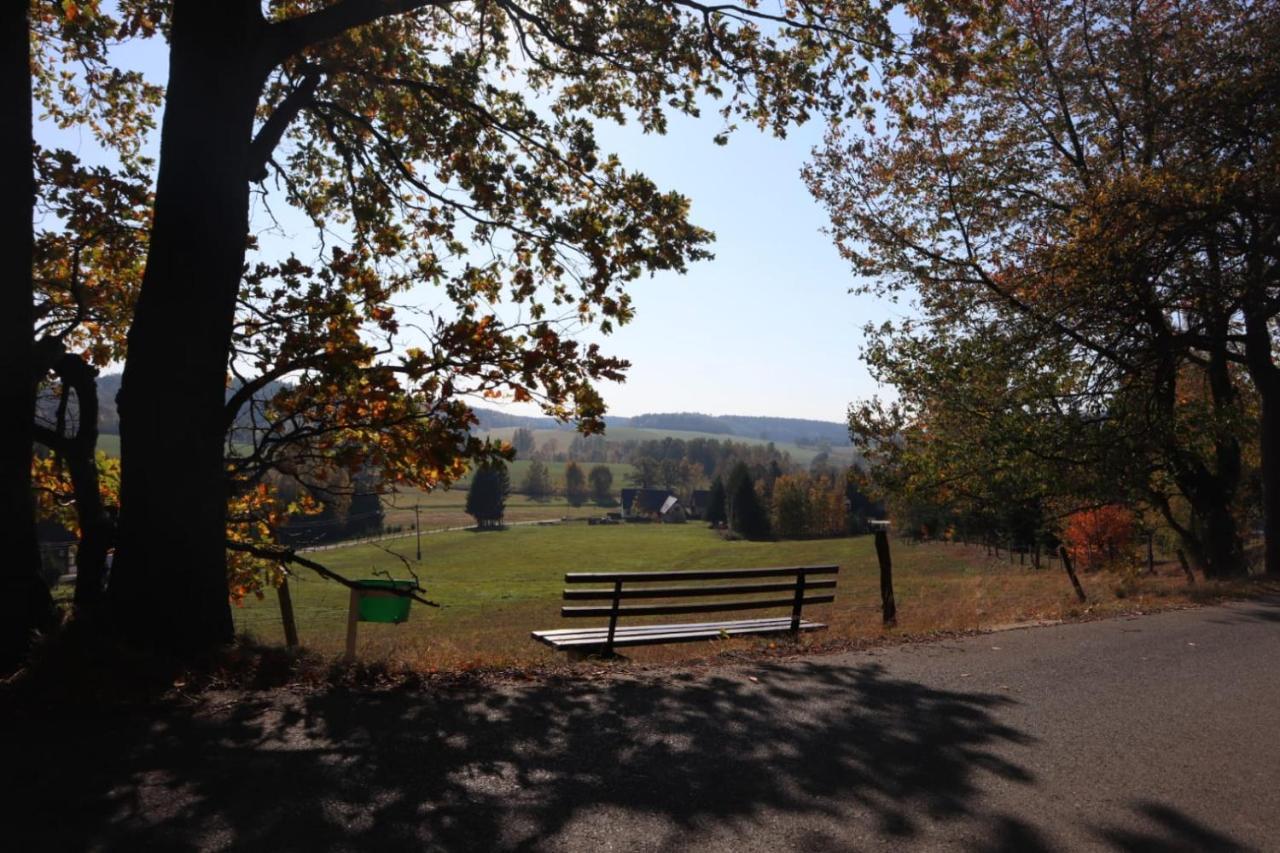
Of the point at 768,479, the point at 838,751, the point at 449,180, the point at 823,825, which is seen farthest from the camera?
the point at 768,479

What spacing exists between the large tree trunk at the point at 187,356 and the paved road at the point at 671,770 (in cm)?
130

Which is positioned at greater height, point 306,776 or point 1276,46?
point 1276,46

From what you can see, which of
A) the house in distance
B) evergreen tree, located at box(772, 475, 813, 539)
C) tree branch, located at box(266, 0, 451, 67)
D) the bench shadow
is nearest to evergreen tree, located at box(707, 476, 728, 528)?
the house in distance

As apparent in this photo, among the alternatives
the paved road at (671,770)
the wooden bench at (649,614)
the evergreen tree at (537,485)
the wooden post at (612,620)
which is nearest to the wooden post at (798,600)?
the wooden bench at (649,614)

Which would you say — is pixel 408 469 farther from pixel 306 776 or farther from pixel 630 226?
pixel 306 776

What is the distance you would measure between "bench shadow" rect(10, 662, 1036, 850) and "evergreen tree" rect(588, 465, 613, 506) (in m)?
146

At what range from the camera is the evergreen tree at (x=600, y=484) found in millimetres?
152625

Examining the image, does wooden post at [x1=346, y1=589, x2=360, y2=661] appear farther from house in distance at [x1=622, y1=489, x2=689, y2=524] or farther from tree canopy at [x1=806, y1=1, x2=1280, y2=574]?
house in distance at [x1=622, y1=489, x2=689, y2=524]

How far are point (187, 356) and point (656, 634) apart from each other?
531 centimetres

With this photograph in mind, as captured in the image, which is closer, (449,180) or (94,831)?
(94,831)

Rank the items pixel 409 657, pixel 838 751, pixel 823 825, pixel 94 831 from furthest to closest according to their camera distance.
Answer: pixel 409 657, pixel 838 751, pixel 823 825, pixel 94 831

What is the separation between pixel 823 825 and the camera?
392cm

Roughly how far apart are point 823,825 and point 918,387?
602 inches

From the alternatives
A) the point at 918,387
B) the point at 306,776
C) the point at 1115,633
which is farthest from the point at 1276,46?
the point at 306,776
